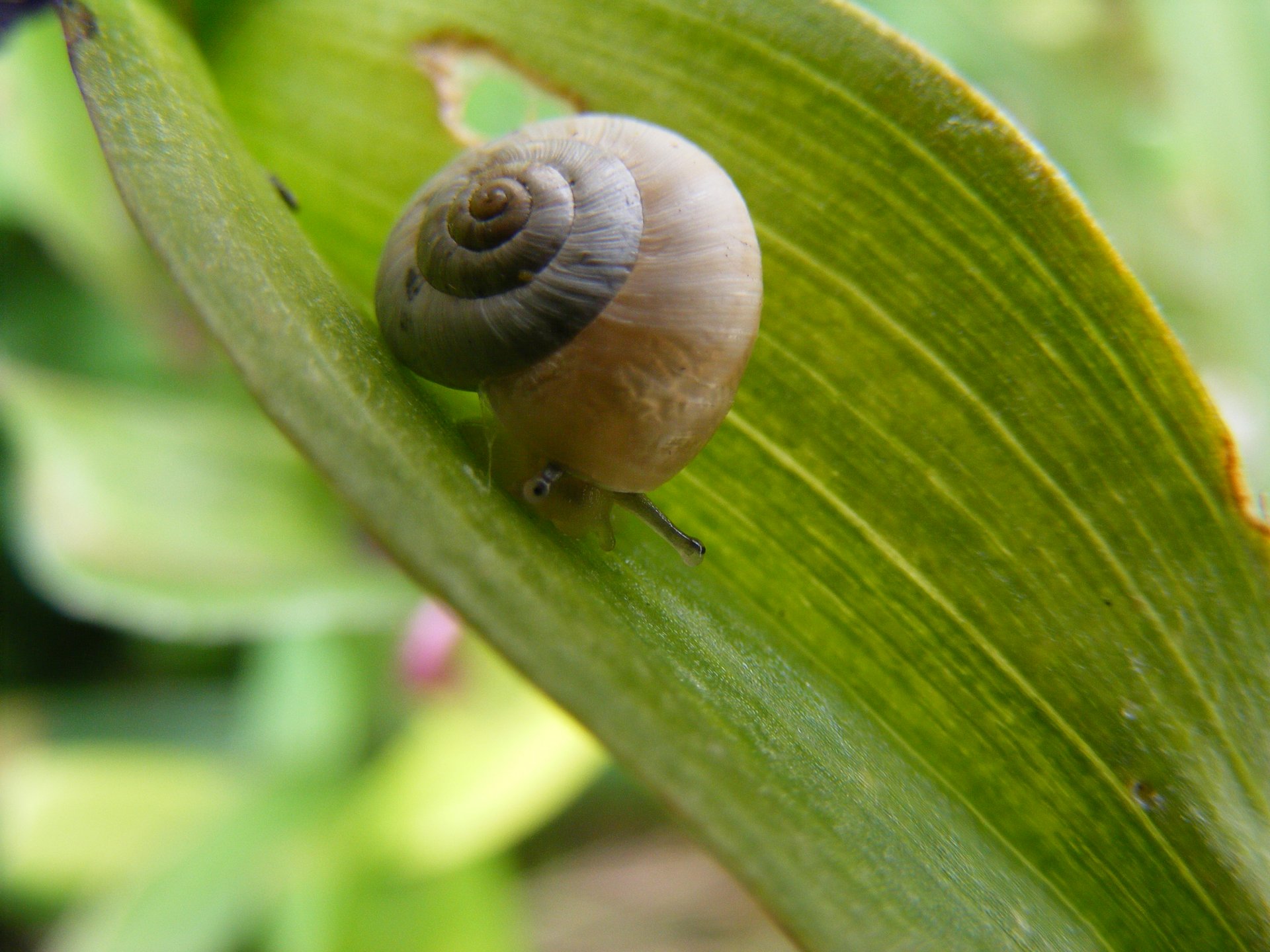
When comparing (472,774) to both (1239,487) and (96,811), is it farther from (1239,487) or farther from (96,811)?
(1239,487)

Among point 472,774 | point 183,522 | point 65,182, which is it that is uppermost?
point 65,182

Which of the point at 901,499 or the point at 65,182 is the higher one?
the point at 65,182

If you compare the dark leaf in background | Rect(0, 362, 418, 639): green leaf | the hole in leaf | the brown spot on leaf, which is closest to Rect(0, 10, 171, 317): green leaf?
Rect(0, 362, 418, 639): green leaf

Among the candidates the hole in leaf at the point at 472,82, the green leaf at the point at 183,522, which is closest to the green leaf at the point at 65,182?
the green leaf at the point at 183,522

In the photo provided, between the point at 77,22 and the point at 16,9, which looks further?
the point at 16,9

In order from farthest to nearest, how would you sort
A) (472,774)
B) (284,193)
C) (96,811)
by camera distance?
(96,811) → (472,774) → (284,193)

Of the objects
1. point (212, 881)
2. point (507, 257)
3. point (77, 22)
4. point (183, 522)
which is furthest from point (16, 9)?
point (212, 881)

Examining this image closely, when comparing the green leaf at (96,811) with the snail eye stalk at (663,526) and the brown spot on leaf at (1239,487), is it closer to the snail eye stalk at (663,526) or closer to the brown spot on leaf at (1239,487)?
the snail eye stalk at (663,526)
